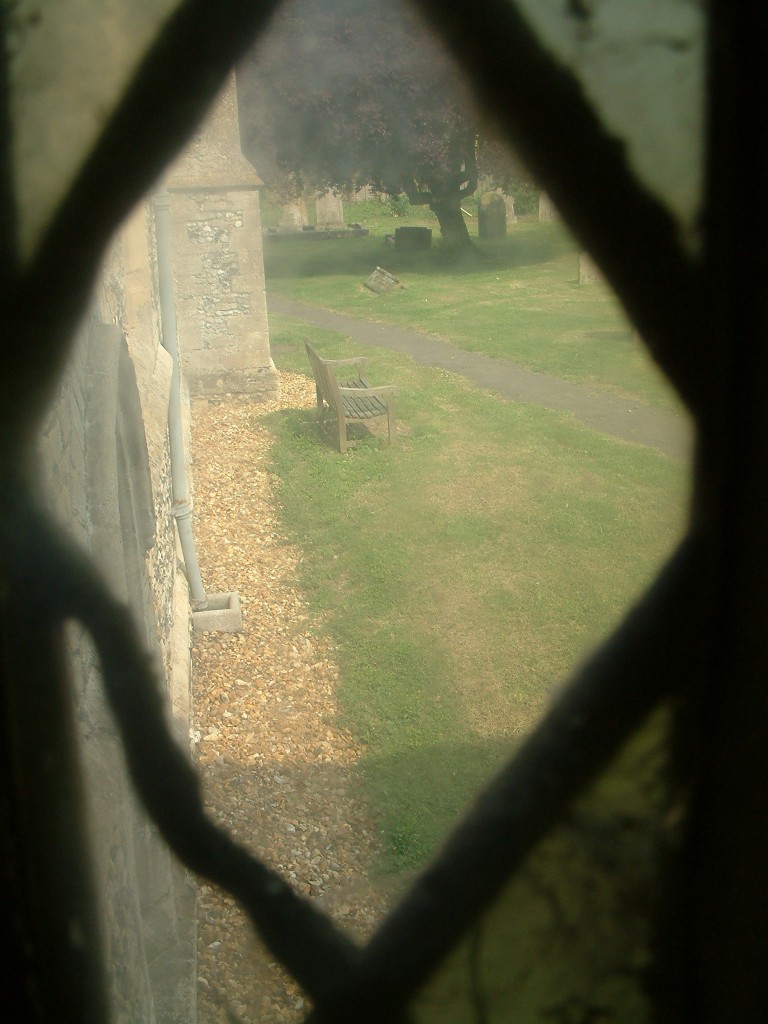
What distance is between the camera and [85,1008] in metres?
0.71

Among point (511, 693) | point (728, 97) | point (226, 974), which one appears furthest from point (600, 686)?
point (511, 693)

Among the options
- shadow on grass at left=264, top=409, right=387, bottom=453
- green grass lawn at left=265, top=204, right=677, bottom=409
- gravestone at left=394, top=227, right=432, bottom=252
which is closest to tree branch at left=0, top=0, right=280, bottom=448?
green grass lawn at left=265, top=204, right=677, bottom=409

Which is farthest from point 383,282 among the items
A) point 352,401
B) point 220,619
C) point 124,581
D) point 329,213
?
point 124,581

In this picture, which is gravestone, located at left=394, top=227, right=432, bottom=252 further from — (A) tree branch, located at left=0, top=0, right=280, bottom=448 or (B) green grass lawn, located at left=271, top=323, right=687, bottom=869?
(A) tree branch, located at left=0, top=0, right=280, bottom=448

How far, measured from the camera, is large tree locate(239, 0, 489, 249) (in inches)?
88.3

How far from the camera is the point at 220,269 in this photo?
1030cm

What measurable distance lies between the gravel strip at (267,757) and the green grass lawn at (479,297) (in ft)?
9.18

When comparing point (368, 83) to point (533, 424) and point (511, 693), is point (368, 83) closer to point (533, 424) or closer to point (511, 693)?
point (511, 693)

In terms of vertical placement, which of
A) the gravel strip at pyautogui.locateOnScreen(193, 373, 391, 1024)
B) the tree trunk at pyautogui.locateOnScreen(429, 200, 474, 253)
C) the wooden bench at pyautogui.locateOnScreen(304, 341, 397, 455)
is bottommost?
the gravel strip at pyautogui.locateOnScreen(193, 373, 391, 1024)

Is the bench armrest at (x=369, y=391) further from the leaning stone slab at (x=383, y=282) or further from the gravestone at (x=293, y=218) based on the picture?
the gravestone at (x=293, y=218)

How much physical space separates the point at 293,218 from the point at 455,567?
48.2 ft

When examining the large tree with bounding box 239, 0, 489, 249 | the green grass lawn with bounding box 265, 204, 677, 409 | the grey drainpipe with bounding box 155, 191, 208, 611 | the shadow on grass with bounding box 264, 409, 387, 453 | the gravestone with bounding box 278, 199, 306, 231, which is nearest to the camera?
the large tree with bounding box 239, 0, 489, 249

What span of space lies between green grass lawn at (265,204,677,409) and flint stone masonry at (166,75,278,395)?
2.71m

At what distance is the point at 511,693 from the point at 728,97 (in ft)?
13.6
